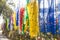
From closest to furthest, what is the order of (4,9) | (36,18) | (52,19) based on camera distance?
(52,19), (36,18), (4,9)

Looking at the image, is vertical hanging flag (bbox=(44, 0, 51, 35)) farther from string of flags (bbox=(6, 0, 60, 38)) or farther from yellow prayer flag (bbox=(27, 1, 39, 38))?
yellow prayer flag (bbox=(27, 1, 39, 38))

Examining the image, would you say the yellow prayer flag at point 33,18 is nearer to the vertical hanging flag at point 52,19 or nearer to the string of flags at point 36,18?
the string of flags at point 36,18

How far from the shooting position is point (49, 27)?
1482mm

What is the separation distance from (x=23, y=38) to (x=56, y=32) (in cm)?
44

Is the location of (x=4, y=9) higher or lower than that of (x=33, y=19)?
higher

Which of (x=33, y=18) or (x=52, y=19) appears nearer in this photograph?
(x=52, y=19)

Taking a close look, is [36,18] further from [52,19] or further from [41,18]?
[52,19]

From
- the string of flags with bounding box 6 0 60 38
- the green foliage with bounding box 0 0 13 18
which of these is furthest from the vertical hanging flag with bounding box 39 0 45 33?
the green foliage with bounding box 0 0 13 18

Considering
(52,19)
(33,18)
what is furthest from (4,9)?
(52,19)

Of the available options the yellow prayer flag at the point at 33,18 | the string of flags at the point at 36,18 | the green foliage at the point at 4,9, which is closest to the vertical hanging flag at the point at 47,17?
the string of flags at the point at 36,18

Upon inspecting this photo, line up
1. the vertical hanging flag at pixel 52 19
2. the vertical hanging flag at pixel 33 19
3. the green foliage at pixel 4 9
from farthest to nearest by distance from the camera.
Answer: the green foliage at pixel 4 9 < the vertical hanging flag at pixel 33 19 < the vertical hanging flag at pixel 52 19

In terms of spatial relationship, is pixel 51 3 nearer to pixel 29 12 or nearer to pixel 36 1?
pixel 36 1

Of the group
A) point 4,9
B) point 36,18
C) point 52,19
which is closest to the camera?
point 52,19

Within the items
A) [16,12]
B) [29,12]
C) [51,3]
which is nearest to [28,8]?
[29,12]
